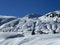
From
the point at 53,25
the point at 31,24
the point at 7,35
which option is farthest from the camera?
the point at 31,24

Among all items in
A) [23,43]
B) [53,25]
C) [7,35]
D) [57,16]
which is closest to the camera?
[23,43]

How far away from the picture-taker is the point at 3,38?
34.8ft

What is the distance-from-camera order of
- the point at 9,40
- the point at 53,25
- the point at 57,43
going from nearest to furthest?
the point at 57,43, the point at 9,40, the point at 53,25

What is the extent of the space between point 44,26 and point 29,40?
372 feet

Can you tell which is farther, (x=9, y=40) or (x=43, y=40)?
(x=9, y=40)

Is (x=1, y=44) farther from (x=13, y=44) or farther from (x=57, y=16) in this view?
(x=57, y=16)

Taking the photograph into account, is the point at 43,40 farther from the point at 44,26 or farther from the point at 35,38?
the point at 44,26

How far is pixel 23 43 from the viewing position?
936cm

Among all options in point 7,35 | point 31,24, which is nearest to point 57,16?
point 31,24

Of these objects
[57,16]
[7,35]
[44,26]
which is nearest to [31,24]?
[44,26]

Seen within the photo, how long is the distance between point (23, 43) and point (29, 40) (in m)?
0.46

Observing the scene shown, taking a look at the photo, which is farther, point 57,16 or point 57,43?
point 57,16

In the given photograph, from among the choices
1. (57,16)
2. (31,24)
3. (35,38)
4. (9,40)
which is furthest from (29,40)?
(57,16)

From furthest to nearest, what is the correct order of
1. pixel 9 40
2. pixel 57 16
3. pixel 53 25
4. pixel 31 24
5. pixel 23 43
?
pixel 57 16 → pixel 31 24 → pixel 53 25 → pixel 9 40 → pixel 23 43
